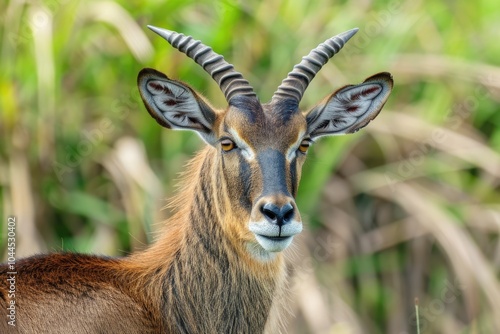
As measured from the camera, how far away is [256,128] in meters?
6.53

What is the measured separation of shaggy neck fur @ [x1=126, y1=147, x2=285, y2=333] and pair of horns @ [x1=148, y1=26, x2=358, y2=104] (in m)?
0.53

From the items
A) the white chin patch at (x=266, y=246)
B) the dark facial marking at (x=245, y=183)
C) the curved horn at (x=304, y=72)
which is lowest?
the white chin patch at (x=266, y=246)

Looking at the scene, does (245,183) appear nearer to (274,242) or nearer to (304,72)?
(274,242)

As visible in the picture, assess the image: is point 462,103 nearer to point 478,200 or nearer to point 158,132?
point 478,200

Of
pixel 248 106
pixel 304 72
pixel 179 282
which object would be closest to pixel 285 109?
pixel 248 106

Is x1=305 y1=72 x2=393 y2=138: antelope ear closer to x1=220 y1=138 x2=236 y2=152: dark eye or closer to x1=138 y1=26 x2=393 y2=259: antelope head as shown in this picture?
x1=138 y1=26 x2=393 y2=259: antelope head

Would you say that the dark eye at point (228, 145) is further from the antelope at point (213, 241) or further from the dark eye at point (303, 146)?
the dark eye at point (303, 146)

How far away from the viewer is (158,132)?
12102mm

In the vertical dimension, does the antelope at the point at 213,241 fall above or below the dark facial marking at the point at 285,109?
below

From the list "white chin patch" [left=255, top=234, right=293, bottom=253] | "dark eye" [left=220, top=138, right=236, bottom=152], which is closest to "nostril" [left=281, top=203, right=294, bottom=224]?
"white chin patch" [left=255, top=234, right=293, bottom=253]

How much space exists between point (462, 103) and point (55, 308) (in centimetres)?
830

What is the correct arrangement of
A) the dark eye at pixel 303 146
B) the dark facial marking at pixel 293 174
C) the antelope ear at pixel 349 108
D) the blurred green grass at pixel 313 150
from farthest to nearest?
the blurred green grass at pixel 313 150 → the antelope ear at pixel 349 108 → the dark eye at pixel 303 146 → the dark facial marking at pixel 293 174

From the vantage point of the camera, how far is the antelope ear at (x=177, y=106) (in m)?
6.80

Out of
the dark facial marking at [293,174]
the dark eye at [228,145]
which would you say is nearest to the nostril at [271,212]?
the dark facial marking at [293,174]
